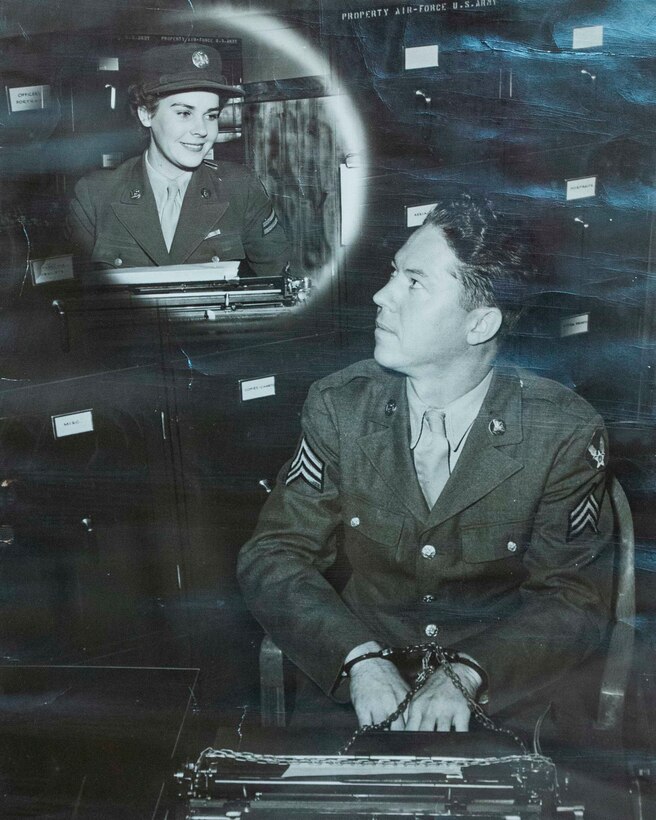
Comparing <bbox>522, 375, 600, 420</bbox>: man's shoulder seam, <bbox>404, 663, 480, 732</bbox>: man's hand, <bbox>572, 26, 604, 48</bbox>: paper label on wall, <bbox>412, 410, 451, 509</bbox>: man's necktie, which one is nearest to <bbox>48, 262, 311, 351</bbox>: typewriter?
<bbox>412, 410, 451, 509</bbox>: man's necktie

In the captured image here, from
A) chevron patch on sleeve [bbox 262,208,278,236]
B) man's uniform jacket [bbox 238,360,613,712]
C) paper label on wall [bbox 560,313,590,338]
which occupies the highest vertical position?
chevron patch on sleeve [bbox 262,208,278,236]

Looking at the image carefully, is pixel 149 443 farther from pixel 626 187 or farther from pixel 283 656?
pixel 626 187

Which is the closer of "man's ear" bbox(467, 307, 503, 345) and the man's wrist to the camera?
"man's ear" bbox(467, 307, 503, 345)

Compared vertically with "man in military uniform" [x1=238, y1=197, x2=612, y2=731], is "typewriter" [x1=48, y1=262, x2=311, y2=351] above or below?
above

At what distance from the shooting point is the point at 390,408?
5.18ft

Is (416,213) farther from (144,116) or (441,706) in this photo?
(441,706)

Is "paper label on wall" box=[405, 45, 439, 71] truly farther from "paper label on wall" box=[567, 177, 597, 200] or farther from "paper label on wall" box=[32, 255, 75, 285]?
"paper label on wall" box=[32, 255, 75, 285]

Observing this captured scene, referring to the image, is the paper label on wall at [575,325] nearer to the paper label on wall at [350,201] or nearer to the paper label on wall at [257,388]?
the paper label on wall at [350,201]

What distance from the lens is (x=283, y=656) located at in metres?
1.65

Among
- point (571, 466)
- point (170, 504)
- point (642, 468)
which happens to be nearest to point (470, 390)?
point (571, 466)

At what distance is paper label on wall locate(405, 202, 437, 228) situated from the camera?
4.86 feet

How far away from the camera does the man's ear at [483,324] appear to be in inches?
57.8

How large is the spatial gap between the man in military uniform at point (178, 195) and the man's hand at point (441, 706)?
0.87 m

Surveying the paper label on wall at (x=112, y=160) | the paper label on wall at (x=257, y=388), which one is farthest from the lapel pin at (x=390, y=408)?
→ the paper label on wall at (x=112, y=160)
